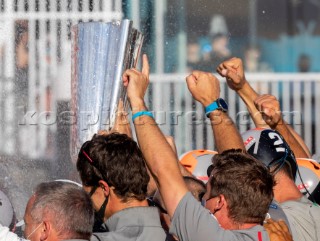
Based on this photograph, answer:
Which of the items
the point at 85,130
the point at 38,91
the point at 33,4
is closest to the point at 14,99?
the point at 38,91

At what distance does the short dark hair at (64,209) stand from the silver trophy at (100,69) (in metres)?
1.03

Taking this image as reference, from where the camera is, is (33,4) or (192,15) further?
(192,15)

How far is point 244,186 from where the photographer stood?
3.61m

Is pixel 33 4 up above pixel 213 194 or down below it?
above

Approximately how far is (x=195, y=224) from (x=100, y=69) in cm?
132

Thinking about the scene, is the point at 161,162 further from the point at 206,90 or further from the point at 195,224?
the point at 206,90

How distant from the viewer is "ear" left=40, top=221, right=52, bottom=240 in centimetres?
338

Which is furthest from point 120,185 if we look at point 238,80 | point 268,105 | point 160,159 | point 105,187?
point 238,80

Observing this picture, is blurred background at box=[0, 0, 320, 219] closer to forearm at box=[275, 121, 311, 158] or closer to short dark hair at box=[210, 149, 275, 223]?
forearm at box=[275, 121, 311, 158]

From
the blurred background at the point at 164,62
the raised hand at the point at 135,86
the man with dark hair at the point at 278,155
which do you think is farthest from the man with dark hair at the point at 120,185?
the blurred background at the point at 164,62

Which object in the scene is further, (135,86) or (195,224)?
(135,86)

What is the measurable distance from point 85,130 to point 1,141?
11.4ft

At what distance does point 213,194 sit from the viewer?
12.0 ft

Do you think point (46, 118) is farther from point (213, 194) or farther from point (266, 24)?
point (213, 194)
